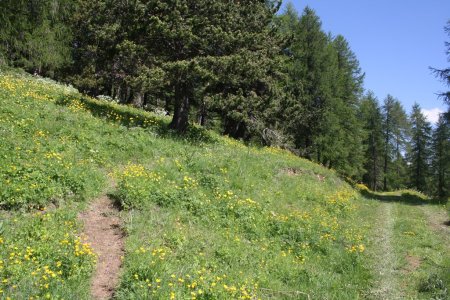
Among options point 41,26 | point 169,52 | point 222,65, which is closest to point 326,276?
point 222,65

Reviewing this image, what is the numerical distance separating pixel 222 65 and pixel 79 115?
21.4ft

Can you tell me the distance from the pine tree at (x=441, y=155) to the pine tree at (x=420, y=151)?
4.31 ft

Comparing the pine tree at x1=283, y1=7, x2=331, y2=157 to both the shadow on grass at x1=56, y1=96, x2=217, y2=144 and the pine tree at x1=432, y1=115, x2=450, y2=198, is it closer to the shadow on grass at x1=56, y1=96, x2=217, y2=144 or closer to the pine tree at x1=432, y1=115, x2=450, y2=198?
the shadow on grass at x1=56, y1=96, x2=217, y2=144

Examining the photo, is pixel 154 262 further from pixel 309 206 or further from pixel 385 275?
pixel 309 206

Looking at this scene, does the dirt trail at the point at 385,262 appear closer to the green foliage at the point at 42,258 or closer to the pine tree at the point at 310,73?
the green foliage at the point at 42,258

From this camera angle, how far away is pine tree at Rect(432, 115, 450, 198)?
50.4 m

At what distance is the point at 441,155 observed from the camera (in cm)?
5319

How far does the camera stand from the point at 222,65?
59.3ft

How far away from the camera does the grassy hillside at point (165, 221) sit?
7570mm

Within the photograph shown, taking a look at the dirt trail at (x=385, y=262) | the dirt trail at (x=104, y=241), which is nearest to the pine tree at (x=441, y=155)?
the dirt trail at (x=385, y=262)

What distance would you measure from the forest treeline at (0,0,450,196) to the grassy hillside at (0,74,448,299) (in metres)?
3.61

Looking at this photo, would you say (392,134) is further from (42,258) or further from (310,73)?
(42,258)

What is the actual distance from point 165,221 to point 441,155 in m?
52.5

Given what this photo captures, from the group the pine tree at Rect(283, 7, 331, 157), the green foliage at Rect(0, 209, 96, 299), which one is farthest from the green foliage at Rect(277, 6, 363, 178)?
the green foliage at Rect(0, 209, 96, 299)
